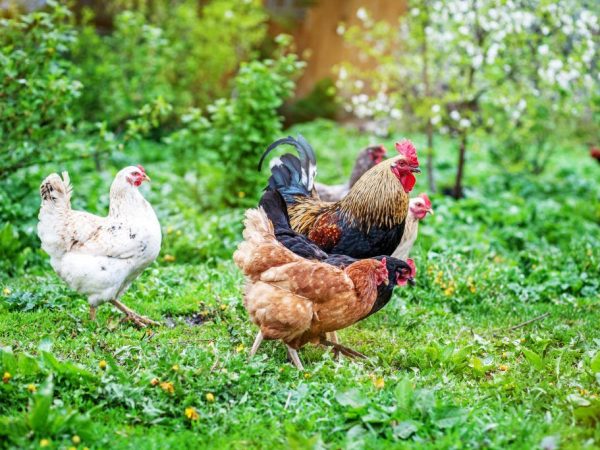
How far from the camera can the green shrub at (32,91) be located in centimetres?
730

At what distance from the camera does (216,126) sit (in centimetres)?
934

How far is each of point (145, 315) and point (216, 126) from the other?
161 inches

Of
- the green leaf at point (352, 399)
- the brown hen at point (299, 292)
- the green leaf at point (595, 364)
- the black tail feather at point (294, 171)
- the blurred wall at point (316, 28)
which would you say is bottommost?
the green leaf at point (352, 399)

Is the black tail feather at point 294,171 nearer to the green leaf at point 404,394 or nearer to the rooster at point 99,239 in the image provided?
the rooster at point 99,239

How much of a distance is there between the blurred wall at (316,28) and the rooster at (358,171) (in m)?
9.66

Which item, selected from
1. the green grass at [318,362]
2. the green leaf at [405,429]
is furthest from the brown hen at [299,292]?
the green leaf at [405,429]

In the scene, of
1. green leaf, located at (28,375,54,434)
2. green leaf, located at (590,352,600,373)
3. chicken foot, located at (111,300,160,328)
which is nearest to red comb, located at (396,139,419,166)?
green leaf, located at (590,352,600,373)

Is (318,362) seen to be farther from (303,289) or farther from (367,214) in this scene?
(367,214)

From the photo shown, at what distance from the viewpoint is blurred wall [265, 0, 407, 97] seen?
1780cm

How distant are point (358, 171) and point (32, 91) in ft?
11.9

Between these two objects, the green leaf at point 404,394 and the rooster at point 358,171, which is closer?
the green leaf at point 404,394

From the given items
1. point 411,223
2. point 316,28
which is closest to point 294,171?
point 411,223

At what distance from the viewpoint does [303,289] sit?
15.4 feet

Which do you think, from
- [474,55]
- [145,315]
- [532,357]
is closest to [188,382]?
[145,315]
